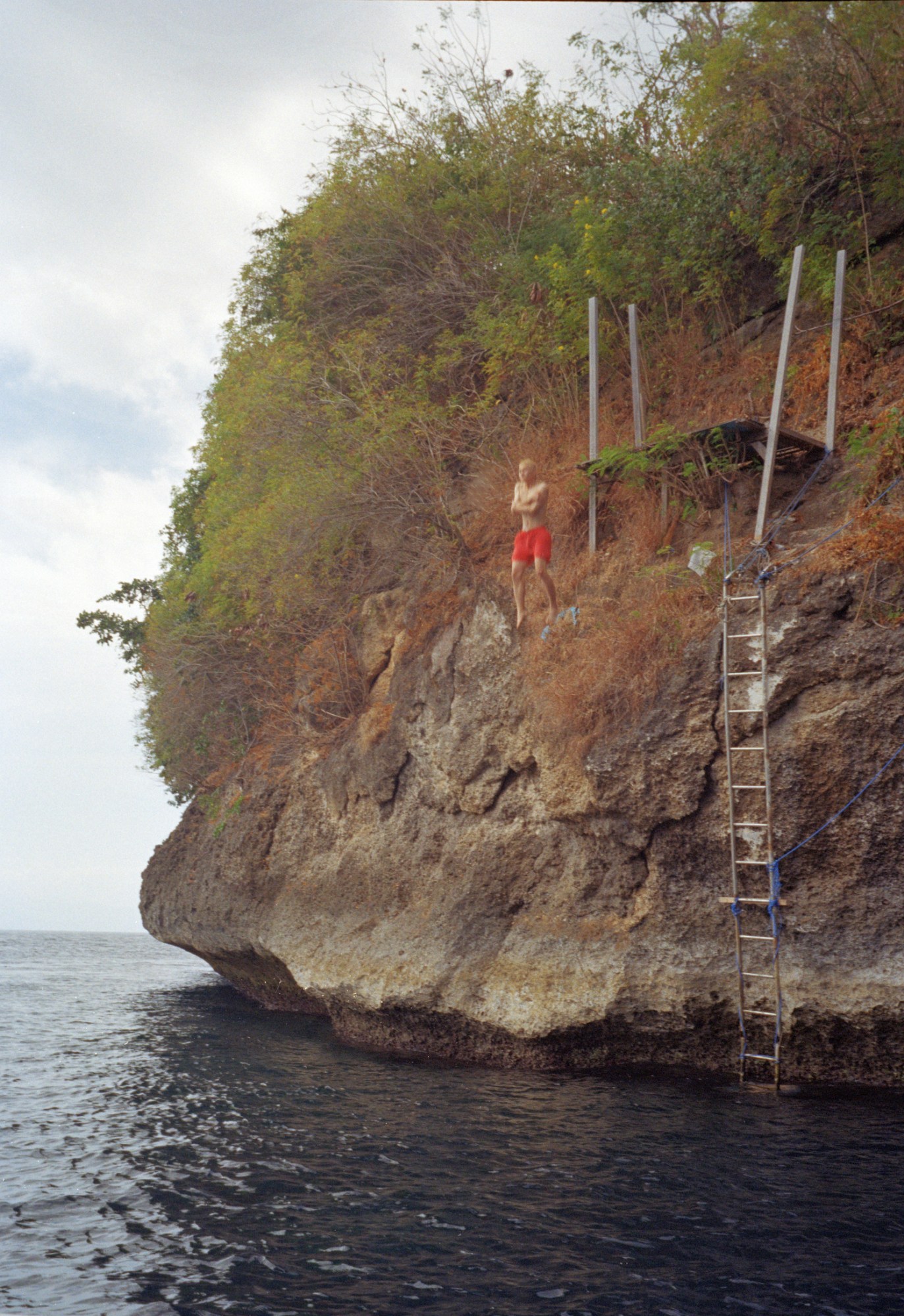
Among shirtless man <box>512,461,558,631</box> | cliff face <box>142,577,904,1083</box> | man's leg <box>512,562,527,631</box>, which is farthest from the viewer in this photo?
man's leg <box>512,562,527,631</box>

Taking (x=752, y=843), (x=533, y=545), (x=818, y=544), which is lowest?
(x=752, y=843)

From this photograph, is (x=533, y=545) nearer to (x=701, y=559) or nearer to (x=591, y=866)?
(x=701, y=559)

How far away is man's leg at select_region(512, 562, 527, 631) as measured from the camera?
41.8 ft

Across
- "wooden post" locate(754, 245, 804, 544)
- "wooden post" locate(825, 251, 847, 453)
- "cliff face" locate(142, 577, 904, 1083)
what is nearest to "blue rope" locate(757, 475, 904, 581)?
"cliff face" locate(142, 577, 904, 1083)

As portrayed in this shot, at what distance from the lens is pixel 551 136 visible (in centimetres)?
1783

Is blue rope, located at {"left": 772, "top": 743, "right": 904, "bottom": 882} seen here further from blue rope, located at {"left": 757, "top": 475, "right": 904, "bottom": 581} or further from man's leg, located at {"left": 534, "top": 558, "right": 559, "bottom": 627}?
man's leg, located at {"left": 534, "top": 558, "right": 559, "bottom": 627}

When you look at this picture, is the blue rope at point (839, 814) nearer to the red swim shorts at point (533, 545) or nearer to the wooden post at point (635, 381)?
the red swim shorts at point (533, 545)

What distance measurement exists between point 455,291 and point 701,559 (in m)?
8.85

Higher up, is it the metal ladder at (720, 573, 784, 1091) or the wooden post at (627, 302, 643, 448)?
the wooden post at (627, 302, 643, 448)

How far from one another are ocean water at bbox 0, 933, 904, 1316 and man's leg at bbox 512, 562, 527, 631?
5.75m

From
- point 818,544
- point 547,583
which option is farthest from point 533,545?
point 818,544

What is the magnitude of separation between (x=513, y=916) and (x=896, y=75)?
12.2 meters

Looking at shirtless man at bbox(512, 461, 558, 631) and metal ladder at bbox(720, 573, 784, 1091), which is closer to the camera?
metal ladder at bbox(720, 573, 784, 1091)

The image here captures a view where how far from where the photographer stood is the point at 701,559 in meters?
11.7
